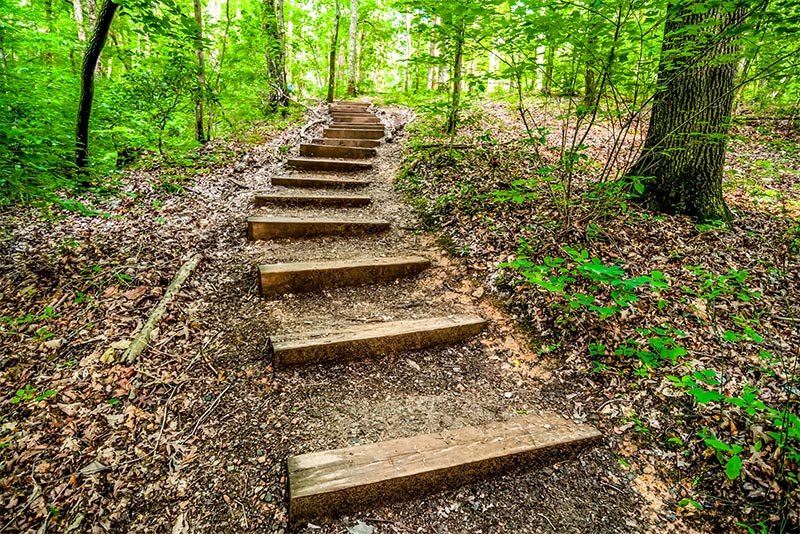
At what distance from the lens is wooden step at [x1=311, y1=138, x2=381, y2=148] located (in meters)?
7.48

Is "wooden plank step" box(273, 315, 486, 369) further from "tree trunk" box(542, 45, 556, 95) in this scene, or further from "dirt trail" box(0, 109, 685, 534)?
"tree trunk" box(542, 45, 556, 95)

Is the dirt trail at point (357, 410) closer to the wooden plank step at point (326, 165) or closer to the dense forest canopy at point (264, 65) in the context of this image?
the dense forest canopy at point (264, 65)

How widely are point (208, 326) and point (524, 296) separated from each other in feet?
9.05

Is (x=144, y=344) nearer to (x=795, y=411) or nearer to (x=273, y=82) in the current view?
(x=795, y=411)

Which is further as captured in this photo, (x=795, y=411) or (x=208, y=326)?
(x=208, y=326)

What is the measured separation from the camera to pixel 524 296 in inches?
127

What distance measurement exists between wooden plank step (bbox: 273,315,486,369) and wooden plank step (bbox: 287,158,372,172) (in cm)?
417

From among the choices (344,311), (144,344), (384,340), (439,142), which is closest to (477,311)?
(384,340)

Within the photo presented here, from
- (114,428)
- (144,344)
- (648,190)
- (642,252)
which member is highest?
(648,190)

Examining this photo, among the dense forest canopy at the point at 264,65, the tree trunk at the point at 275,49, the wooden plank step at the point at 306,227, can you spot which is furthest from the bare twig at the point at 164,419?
the tree trunk at the point at 275,49

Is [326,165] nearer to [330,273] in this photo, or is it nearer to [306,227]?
[306,227]

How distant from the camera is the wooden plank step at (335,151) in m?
6.82

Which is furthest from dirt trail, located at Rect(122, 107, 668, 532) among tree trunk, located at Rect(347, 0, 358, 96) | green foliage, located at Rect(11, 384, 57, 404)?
tree trunk, located at Rect(347, 0, 358, 96)

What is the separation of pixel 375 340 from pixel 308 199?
2.83m
